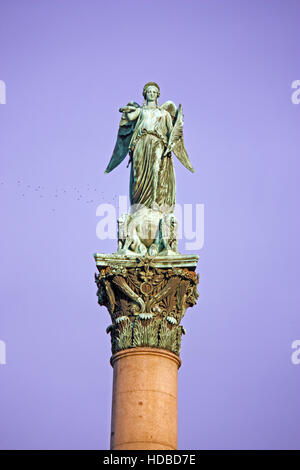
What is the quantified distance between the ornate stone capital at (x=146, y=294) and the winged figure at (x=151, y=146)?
3257 millimetres

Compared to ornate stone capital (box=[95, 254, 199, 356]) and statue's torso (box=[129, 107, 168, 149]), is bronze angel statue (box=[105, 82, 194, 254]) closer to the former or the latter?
statue's torso (box=[129, 107, 168, 149])

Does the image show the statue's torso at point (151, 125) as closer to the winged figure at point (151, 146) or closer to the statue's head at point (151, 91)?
the winged figure at point (151, 146)

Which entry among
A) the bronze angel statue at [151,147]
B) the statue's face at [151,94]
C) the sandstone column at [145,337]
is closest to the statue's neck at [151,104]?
the bronze angel statue at [151,147]

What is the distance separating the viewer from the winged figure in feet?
136

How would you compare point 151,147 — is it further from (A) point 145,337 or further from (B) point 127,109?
(A) point 145,337

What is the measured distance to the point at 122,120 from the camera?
4306 centimetres

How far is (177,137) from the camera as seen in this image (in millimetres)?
42406

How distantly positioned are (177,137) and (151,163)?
5.04ft

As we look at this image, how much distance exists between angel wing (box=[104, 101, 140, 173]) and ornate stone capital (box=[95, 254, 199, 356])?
18.7ft

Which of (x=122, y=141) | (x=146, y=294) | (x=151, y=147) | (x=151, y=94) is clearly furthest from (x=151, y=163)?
(x=146, y=294)

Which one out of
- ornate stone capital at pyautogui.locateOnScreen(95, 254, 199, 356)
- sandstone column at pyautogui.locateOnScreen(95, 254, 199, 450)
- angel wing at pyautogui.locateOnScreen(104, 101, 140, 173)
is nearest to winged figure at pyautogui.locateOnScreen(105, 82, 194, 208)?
angel wing at pyautogui.locateOnScreen(104, 101, 140, 173)
